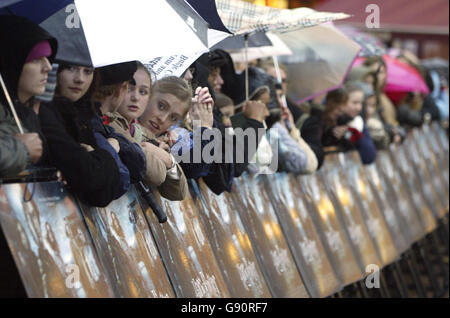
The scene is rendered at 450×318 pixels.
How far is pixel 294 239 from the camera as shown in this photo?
7.67 metres

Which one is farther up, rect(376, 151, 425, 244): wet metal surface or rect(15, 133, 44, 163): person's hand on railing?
rect(15, 133, 44, 163): person's hand on railing

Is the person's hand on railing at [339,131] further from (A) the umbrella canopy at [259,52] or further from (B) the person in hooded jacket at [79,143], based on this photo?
(B) the person in hooded jacket at [79,143]

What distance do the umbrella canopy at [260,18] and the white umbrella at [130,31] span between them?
1655mm

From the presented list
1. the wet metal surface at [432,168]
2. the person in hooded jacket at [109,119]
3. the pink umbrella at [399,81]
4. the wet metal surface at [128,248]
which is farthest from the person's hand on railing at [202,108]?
the wet metal surface at [432,168]

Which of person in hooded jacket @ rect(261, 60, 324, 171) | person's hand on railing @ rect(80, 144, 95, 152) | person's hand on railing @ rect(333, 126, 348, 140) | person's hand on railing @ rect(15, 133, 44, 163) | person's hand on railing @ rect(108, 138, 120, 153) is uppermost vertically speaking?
person's hand on railing @ rect(15, 133, 44, 163)

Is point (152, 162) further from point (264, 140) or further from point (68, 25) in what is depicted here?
point (264, 140)

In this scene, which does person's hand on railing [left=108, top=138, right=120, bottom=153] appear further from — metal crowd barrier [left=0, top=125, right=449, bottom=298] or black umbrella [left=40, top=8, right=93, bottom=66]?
black umbrella [left=40, top=8, right=93, bottom=66]

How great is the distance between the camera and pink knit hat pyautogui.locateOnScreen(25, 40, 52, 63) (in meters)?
4.43

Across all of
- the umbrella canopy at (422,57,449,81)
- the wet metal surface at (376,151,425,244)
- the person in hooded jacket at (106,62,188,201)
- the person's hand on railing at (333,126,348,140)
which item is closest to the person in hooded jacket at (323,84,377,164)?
the person's hand on railing at (333,126,348,140)

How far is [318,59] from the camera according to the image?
9547 millimetres

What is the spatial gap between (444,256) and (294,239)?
5.75 m

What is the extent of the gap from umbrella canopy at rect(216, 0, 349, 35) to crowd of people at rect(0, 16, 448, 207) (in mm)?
243

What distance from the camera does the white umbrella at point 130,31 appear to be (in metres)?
5.02

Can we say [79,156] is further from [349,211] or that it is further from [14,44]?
[349,211]
